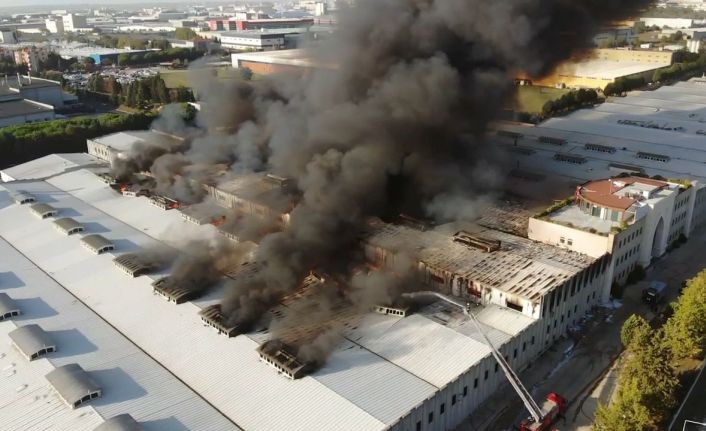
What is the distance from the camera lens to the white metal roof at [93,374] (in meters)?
14.5

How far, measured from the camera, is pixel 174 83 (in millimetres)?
75438

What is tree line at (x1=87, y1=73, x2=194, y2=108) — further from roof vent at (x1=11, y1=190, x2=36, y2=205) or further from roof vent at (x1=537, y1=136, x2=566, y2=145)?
roof vent at (x1=537, y1=136, x2=566, y2=145)

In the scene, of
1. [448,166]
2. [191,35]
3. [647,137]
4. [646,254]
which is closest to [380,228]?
[448,166]

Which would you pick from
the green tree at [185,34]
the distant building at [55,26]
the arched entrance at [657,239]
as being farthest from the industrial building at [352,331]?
the distant building at [55,26]

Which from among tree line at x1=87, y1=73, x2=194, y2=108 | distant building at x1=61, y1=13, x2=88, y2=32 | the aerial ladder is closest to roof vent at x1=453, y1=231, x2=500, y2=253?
the aerial ladder

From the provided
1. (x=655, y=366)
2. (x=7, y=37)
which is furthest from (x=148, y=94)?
(x=7, y=37)

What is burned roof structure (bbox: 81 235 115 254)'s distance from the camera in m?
23.4

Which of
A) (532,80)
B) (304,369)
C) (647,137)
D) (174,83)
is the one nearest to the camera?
(304,369)

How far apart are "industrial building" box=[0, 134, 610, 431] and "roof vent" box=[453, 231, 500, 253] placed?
4 centimetres

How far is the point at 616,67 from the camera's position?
73312mm

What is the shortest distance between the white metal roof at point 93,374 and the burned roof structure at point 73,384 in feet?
0.65

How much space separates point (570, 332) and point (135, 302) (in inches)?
593

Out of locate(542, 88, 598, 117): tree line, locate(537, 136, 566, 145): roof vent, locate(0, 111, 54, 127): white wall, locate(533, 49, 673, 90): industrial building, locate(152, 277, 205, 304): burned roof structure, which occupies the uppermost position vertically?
locate(533, 49, 673, 90): industrial building

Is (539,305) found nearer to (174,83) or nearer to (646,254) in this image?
(646,254)
